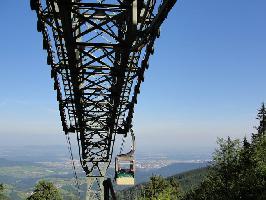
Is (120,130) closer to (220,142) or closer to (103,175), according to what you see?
(103,175)

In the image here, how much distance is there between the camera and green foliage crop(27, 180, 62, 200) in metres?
73.8

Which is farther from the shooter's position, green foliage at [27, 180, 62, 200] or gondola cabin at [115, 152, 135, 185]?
green foliage at [27, 180, 62, 200]

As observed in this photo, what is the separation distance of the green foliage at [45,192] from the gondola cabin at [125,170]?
55946 millimetres

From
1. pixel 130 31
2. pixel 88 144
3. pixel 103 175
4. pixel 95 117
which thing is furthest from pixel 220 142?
pixel 130 31

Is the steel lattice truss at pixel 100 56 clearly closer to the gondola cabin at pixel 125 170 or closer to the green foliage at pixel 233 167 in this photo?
the gondola cabin at pixel 125 170

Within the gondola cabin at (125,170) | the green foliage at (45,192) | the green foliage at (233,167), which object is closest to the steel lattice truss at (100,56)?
the gondola cabin at (125,170)

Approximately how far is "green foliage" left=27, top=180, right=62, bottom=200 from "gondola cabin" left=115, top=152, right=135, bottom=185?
5595 cm

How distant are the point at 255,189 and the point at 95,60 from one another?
41.1 metres

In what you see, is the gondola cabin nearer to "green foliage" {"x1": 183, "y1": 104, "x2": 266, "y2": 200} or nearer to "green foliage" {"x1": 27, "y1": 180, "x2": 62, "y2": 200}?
"green foliage" {"x1": 183, "y1": 104, "x2": 266, "y2": 200}

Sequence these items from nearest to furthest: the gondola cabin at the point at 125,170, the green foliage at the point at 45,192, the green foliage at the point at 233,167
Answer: the gondola cabin at the point at 125,170
the green foliage at the point at 233,167
the green foliage at the point at 45,192

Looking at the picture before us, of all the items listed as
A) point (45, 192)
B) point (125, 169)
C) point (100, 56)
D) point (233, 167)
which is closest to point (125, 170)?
point (125, 169)

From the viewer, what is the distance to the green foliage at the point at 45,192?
73750mm

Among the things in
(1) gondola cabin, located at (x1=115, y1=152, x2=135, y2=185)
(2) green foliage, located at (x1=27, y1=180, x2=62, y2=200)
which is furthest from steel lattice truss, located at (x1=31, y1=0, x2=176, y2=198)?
(2) green foliage, located at (x1=27, y1=180, x2=62, y2=200)

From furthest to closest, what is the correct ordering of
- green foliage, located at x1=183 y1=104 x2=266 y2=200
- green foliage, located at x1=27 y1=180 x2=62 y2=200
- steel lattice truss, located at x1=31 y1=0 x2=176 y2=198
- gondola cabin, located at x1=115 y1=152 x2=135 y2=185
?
green foliage, located at x1=27 y1=180 x2=62 y2=200, green foliage, located at x1=183 y1=104 x2=266 y2=200, gondola cabin, located at x1=115 y1=152 x2=135 y2=185, steel lattice truss, located at x1=31 y1=0 x2=176 y2=198
